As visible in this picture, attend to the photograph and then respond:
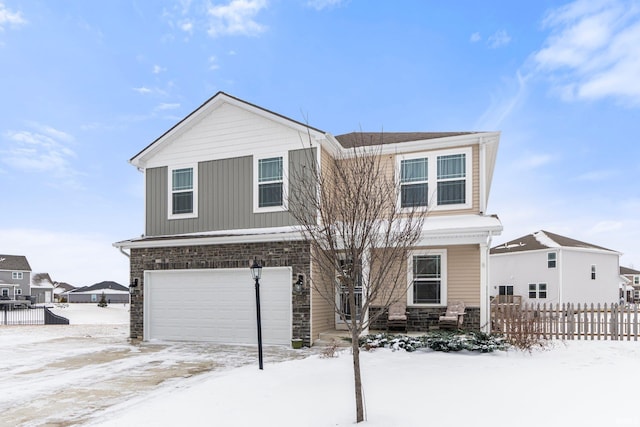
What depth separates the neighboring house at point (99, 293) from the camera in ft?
182

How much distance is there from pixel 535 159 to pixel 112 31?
19336 millimetres

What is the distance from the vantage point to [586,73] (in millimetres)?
15320

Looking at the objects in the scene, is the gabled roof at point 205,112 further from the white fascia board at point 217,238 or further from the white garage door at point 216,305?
the white garage door at point 216,305

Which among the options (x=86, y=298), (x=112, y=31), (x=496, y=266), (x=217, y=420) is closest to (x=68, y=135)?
(x=112, y=31)

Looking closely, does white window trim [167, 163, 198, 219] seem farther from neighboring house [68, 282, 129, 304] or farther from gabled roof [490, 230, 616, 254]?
neighboring house [68, 282, 129, 304]

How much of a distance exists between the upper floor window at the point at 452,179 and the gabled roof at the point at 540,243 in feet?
44.1

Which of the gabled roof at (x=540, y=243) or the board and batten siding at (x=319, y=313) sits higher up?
the gabled roof at (x=540, y=243)

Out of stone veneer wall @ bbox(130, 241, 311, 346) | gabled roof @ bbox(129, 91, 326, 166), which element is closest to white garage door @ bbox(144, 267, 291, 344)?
stone veneer wall @ bbox(130, 241, 311, 346)

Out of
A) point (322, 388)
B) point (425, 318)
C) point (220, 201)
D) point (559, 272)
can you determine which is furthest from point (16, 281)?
point (559, 272)

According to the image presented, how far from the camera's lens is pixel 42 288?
2116 inches

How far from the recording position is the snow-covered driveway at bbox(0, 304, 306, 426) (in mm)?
→ 6281

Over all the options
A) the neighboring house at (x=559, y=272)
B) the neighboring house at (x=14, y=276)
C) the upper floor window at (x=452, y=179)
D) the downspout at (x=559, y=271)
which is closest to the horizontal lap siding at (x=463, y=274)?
the upper floor window at (x=452, y=179)

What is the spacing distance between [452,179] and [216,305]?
791cm

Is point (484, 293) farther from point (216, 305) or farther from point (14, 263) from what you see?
point (14, 263)
